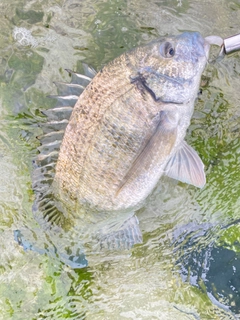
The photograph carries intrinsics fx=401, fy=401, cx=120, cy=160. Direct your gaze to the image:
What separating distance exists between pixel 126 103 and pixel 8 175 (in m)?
1.11

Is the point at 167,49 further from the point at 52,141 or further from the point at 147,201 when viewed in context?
the point at 147,201

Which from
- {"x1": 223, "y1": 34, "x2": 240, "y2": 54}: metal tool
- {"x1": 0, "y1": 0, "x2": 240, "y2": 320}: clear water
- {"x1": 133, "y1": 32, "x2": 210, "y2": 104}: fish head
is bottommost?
{"x1": 0, "y1": 0, "x2": 240, "y2": 320}: clear water

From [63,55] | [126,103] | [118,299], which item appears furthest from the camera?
[118,299]

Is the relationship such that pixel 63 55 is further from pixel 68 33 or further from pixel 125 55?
pixel 125 55

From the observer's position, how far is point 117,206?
2518mm

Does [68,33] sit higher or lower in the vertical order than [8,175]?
higher

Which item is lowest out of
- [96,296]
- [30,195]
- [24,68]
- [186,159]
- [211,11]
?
[96,296]

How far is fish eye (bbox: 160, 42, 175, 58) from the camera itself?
220cm

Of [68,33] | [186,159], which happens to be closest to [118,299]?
[186,159]

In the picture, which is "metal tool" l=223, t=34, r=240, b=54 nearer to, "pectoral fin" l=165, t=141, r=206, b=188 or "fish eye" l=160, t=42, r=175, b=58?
"fish eye" l=160, t=42, r=175, b=58

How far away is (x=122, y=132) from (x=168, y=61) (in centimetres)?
46

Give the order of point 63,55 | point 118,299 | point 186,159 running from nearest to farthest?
point 186,159, point 63,55, point 118,299

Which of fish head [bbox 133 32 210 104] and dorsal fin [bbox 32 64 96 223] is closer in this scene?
fish head [bbox 133 32 210 104]

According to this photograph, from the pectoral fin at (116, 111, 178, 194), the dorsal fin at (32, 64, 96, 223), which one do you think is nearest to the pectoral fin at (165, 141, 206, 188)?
the pectoral fin at (116, 111, 178, 194)
